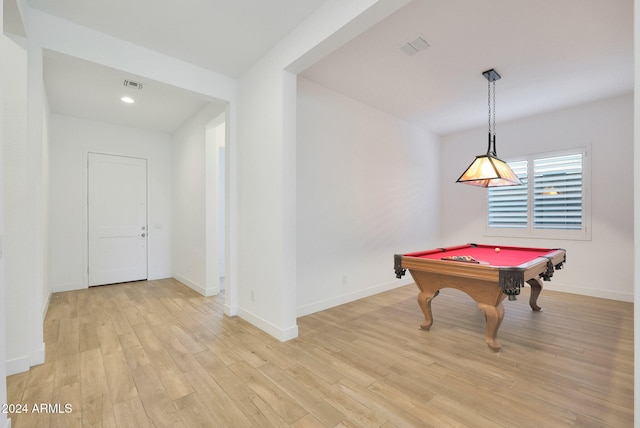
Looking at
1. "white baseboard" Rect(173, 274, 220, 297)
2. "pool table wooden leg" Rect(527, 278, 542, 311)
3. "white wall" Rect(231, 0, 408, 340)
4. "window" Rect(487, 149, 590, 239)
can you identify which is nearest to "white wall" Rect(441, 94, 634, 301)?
"window" Rect(487, 149, 590, 239)

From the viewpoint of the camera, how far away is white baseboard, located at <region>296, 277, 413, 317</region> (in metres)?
3.64

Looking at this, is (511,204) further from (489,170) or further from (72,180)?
(72,180)

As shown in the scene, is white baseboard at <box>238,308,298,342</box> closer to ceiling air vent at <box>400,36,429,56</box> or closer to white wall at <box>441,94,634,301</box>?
ceiling air vent at <box>400,36,429,56</box>

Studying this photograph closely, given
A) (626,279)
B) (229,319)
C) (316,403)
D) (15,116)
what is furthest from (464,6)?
(626,279)

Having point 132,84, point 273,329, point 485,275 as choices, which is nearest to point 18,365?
point 273,329

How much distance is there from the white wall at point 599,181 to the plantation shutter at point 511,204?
10.3 inches

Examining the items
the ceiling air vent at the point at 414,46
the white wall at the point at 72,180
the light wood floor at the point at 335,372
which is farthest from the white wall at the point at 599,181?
the white wall at the point at 72,180

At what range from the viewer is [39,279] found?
244 cm

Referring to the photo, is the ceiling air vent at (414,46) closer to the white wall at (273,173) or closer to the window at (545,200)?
the white wall at (273,173)

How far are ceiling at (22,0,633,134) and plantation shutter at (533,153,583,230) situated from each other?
916 millimetres

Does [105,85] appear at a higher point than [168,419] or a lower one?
higher

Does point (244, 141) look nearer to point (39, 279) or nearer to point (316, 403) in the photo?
point (39, 279)

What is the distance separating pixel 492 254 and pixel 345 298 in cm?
198

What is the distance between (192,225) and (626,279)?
259 inches
